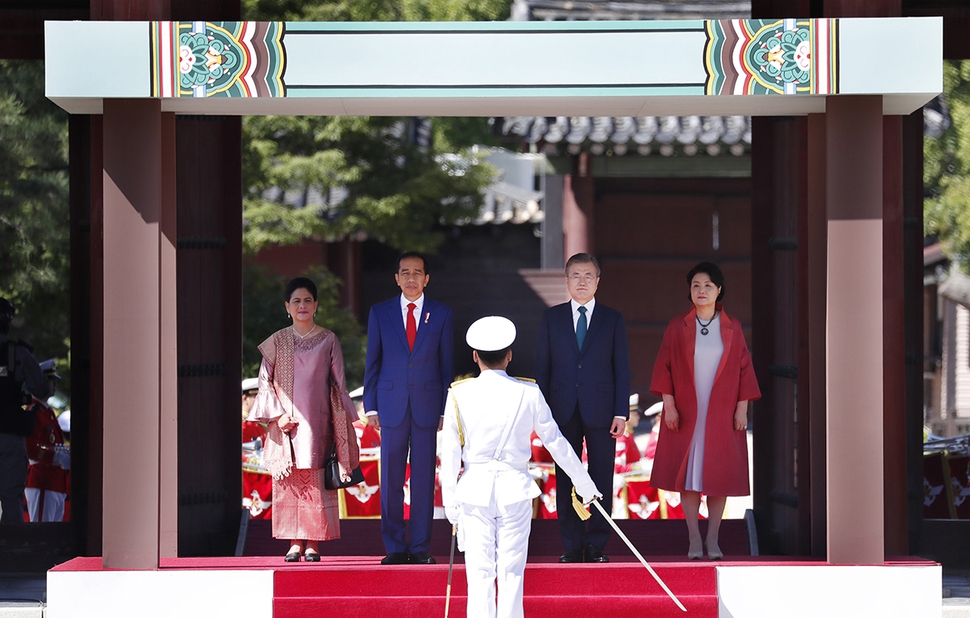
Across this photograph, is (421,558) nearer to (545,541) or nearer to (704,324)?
(545,541)

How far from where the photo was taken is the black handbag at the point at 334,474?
18.6ft

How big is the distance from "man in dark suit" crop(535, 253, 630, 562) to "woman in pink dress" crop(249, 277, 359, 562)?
3.47ft

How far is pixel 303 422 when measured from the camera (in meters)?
5.70

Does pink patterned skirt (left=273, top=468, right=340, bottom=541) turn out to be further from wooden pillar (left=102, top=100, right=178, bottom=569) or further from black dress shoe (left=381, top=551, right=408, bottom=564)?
wooden pillar (left=102, top=100, right=178, bottom=569)

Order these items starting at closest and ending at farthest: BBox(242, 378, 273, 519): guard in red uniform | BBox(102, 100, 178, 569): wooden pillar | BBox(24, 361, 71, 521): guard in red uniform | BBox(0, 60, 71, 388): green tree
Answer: BBox(102, 100, 178, 569): wooden pillar < BBox(24, 361, 71, 521): guard in red uniform < BBox(242, 378, 273, 519): guard in red uniform < BBox(0, 60, 71, 388): green tree

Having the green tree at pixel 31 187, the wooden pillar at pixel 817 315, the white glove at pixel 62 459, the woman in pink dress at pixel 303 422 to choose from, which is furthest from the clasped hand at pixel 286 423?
the green tree at pixel 31 187

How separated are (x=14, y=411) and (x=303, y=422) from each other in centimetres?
233

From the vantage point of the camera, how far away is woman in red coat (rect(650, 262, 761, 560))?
5.84 metres

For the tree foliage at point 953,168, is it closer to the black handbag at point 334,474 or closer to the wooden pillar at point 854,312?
the wooden pillar at point 854,312

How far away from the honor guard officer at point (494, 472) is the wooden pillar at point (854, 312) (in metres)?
1.24

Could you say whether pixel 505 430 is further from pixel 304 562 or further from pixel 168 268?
pixel 168 268

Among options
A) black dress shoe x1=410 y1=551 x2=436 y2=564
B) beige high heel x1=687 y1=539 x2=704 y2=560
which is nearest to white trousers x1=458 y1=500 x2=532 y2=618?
black dress shoe x1=410 y1=551 x2=436 y2=564

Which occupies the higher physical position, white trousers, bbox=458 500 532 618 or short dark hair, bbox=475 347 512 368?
short dark hair, bbox=475 347 512 368

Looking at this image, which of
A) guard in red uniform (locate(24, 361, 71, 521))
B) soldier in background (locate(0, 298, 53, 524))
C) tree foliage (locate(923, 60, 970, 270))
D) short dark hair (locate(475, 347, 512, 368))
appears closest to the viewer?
short dark hair (locate(475, 347, 512, 368))
